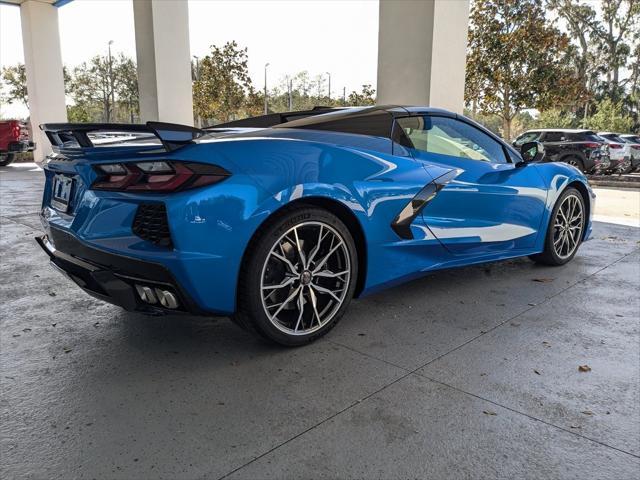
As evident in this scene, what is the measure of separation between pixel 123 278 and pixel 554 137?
1612 cm

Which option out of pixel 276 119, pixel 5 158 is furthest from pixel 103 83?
pixel 276 119

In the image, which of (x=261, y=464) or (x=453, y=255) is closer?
(x=261, y=464)

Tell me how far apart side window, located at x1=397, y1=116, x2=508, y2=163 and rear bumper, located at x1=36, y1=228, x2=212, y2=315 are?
5.68 feet

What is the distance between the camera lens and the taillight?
2.26 m

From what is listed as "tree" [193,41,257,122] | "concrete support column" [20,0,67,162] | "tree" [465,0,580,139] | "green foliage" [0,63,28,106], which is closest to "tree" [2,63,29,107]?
"green foliage" [0,63,28,106]

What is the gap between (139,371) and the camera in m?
2.47

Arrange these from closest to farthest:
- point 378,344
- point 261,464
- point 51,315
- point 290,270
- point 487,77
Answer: point 261,464
point 290,270
point 378,344
point 51,315
point 487,77

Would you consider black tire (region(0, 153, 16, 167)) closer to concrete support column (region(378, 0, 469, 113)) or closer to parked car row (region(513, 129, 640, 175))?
concrete support column (region(378, 0, 469, 113))

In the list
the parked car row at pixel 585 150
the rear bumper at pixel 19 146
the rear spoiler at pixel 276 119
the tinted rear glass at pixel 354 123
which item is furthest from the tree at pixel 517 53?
the tinted rear glass at pixel 354 123

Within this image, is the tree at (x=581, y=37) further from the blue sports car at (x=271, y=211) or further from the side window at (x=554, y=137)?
the blue sports car at (x=271, y=211)

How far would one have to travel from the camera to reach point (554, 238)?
4387 millimetres

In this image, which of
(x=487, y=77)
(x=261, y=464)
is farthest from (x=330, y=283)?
(x=487, y=77)

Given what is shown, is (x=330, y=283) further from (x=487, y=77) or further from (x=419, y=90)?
(x=487, y=77)

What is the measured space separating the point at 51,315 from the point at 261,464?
6.81 ft
